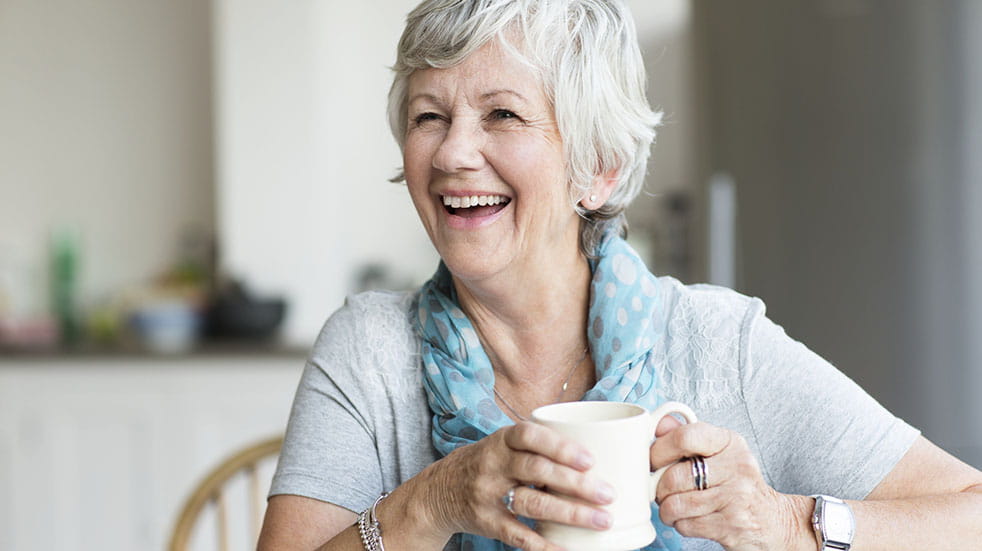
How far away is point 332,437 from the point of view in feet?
4.26

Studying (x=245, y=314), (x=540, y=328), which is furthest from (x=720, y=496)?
(x=245, y=314)

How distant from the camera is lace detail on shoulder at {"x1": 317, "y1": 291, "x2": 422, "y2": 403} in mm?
→ 1351

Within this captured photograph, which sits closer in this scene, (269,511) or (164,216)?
(269,511)

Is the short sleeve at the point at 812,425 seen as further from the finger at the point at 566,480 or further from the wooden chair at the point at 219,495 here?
the wooden chair at the point at 219,495

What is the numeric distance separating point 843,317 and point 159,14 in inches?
104

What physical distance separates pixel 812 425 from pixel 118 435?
2.51 metres

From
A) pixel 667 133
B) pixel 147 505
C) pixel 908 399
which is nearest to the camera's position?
pixel 908 399

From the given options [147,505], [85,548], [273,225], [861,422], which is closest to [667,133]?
[273,225]

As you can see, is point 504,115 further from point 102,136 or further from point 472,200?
point 102,136

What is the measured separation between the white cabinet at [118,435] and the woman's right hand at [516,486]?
83.3 inches

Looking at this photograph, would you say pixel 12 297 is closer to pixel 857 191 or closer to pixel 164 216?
pixel 164 216

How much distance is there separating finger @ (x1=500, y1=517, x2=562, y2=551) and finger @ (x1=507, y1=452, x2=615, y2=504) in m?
0.05

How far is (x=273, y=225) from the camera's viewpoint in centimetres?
348

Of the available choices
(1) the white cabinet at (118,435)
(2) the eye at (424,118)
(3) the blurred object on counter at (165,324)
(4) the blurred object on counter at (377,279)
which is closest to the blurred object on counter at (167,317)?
(3) the blurred object on counter at (165,324)
